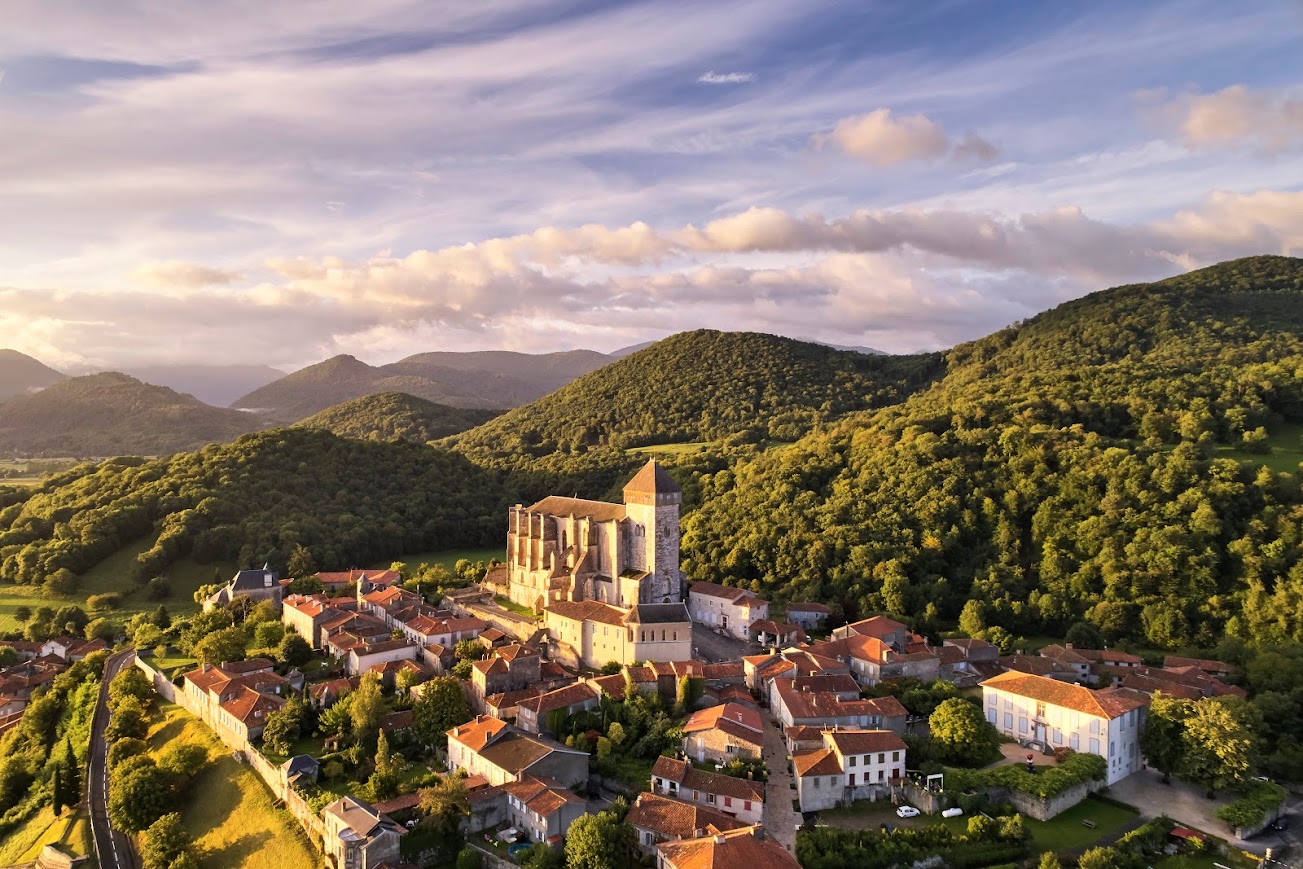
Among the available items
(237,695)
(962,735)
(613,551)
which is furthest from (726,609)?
(237,695)

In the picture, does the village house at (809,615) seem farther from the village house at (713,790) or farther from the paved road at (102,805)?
the paved road at (102,805)

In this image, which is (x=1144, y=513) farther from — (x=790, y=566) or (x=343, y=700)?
(x=343, y=700)

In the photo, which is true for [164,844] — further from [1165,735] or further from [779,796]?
[1165,735]

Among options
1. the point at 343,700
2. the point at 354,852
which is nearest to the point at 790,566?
the point at 343,700

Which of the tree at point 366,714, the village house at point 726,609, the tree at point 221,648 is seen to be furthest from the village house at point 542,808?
the tree at point 221,648

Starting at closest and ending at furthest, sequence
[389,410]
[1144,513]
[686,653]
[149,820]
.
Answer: [149,820]
[686,653]
[1144,513]
[389,410]

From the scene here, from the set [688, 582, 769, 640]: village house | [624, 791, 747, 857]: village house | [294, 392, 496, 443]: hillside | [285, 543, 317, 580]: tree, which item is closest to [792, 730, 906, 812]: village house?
[624, 791, 747, 857]: village house

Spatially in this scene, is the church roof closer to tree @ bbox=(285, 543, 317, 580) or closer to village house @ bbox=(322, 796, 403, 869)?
village house @ bbox=(322, 796, 403, 869)
